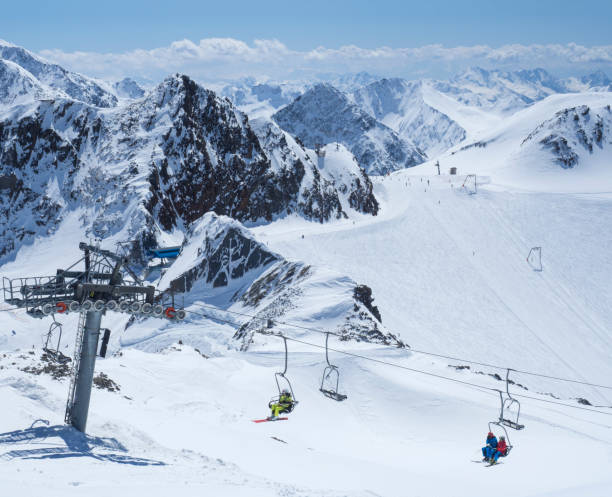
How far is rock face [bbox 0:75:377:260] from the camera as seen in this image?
78.0m

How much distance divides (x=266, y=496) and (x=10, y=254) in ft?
254

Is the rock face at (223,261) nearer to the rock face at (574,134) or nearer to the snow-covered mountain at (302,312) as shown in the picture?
the snow-covered mountain at (302,312)

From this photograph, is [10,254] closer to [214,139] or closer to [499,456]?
[214,139]

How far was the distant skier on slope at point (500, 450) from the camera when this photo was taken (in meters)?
21.6

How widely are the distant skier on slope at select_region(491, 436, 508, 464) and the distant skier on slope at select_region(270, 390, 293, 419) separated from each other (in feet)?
30.0

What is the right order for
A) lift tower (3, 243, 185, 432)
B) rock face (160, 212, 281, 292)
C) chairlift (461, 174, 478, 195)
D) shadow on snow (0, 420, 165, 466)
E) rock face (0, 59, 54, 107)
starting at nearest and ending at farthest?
shadow on snow (0, 420, 165, 466) < lift tower (3, 243, 185, 432) < rock face (160, 212, 281, 292) < chairlift (461, 174, 478, 195) < rock face (0, 59, 54, 107)

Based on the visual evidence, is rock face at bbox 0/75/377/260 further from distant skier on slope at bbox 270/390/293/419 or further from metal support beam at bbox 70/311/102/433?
metal support beam at bbox 70/311/102/433

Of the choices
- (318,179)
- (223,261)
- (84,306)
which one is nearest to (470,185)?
(318,179)

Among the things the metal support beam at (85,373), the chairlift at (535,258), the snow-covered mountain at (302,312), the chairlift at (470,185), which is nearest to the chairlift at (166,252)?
the snow-covered mountain at (302,312)

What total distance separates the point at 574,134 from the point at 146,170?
Answer: 107335 mm

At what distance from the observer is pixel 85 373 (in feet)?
60.8

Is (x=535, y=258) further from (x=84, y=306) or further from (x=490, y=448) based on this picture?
(x=84, y=306)

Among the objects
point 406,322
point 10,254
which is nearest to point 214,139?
point 10,254

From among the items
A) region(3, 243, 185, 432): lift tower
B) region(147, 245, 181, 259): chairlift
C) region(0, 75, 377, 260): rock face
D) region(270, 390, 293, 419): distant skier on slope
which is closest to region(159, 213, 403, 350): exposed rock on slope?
region(147, 245, 181, 259): chairlift
